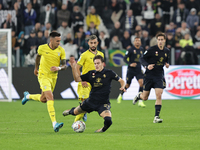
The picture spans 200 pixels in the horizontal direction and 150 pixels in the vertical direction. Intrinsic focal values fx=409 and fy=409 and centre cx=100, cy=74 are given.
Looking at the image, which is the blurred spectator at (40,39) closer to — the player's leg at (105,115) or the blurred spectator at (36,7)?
the blurred spectator at (36,7)

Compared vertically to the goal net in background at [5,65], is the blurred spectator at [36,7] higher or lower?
higher

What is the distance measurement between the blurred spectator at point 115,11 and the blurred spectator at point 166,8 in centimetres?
215

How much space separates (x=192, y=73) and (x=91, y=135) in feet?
34.6

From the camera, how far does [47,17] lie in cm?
1967

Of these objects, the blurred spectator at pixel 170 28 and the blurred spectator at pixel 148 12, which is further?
the blurred spectator at pixel 148 12

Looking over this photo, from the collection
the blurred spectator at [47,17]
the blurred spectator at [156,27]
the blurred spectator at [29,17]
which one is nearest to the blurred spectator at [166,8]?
the blurred spectator at [156,27]

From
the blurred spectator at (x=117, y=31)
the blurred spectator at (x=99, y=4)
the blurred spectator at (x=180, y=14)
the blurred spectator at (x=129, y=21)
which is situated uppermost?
the blurred spectator at (x=99, y=4)

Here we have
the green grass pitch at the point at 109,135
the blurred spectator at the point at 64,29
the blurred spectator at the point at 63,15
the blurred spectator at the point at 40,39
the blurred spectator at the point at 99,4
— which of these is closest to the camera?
the green grass pitch at the point at 109,135

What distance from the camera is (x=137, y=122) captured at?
9.67 meters

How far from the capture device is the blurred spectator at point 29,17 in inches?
758

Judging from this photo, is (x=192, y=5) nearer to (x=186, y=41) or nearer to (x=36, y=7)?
(x=186, y=41)

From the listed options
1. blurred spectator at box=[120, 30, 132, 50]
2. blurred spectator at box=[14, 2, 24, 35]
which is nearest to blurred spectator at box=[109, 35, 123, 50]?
blurred spectator at box=[120, 30, 132, 50]

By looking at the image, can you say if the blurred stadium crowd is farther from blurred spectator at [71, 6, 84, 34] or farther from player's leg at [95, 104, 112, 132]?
player's leg at [95, 104, 112, 132]

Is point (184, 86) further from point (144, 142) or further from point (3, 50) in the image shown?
point (144, 142)
